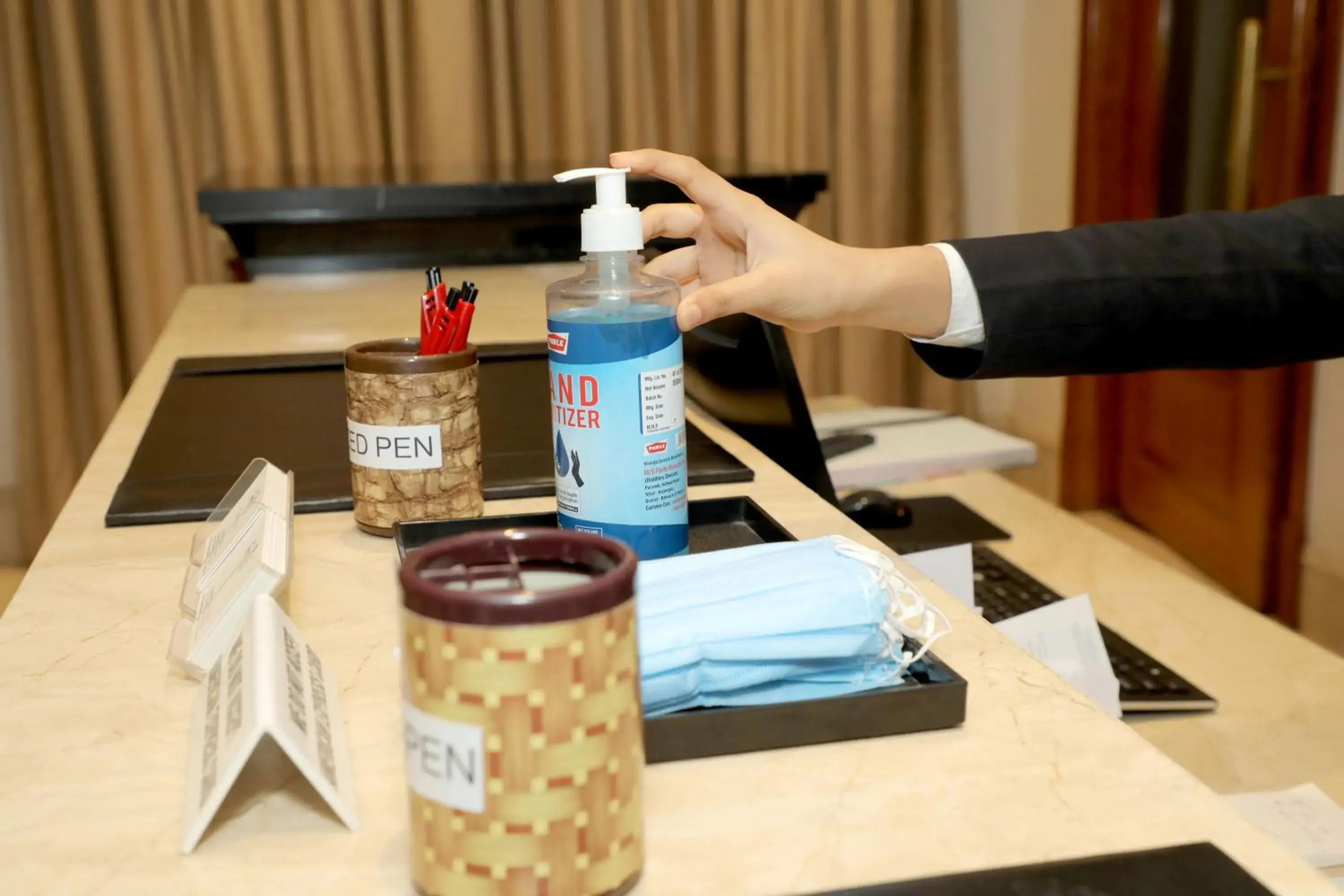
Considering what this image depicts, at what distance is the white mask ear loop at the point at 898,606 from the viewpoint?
1.98ft

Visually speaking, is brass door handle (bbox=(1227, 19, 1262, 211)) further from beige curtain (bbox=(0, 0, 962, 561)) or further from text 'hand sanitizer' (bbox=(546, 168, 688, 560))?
text 'hand sanitizer' (bbox=(546, 168, 688, 560))

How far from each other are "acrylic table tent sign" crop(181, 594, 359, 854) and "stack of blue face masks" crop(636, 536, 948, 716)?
0.13 m

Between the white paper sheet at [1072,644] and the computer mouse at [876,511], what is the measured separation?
0.35m

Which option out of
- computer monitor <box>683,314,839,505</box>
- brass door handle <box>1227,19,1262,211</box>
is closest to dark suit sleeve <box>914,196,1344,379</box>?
→ computer monitor <box>683,314,839,505</box>

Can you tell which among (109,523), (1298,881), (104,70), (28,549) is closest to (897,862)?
(1298,881)

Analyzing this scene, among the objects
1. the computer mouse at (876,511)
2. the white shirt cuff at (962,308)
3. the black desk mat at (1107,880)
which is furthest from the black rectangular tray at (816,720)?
the computer mouse at (876,511)

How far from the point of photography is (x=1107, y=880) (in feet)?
1.50

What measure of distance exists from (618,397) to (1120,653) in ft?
1.58

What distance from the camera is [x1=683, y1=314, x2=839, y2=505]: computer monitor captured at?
1.05 meters

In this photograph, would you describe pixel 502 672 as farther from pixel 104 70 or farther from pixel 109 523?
pixel 104 70


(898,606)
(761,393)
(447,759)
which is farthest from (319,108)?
(447,759)

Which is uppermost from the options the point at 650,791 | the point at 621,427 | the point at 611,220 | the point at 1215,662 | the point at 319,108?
the point at 319,108

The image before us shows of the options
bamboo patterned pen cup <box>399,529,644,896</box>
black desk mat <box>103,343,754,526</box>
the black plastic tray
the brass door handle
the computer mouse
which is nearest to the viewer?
bamboo patterned pen cup <box>399,529,644,896</box>

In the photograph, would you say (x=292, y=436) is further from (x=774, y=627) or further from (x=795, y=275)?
(x=774, y=627)
